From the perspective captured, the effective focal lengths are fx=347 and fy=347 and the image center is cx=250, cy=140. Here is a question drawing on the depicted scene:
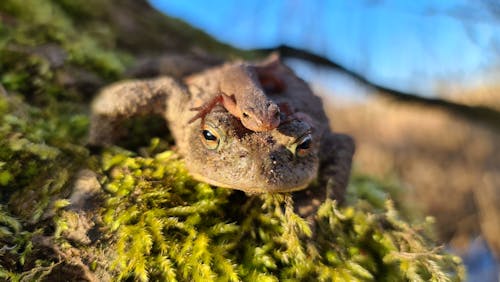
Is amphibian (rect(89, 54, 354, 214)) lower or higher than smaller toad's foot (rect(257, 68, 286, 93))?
lower

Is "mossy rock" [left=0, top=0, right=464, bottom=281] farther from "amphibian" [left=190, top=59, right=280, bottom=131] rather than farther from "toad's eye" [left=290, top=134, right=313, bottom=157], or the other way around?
"amphibian" [left=190, top=59, right=280, bottom=131]

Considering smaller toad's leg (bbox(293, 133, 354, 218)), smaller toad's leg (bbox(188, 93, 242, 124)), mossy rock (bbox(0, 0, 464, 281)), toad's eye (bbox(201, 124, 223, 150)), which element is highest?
smaller toad's leg (bbox(188, 93, 242, 124))

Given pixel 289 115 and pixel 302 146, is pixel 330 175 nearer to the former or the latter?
pixel 302 146

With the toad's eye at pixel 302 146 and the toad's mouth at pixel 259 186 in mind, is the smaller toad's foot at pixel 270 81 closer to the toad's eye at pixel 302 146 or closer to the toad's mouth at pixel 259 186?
the toad's eye at pixel 302 146

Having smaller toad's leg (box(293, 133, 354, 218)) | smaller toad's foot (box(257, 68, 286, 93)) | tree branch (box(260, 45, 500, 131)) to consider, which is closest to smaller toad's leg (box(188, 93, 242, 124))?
smaller toad's foot (box(257, 68, 286, 93))

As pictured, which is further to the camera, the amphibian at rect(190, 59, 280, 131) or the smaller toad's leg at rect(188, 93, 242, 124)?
the smaller toad's leg at rect(188, 93, 242, 124)

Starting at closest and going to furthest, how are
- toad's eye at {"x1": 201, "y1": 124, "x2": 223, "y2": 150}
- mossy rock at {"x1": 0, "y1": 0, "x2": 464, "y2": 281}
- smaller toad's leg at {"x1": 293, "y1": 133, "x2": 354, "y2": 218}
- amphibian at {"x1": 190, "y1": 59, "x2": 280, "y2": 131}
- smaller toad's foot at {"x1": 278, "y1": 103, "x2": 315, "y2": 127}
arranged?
mossy rock at {"x1": 0, "y1": 0, "x2": 464, "y2": 281} → amphibian at {"x1": 190, "y1": 59, "x2": 280, "y2": 131} → toad's eye at {"x1": 201, "y1": 124, "x2": 223, "y2": 150} → smaller toad's foot at {"x1": 278, "y1": 103, "x2": 315, "y2": 127} → smaller toad's leg at {"x1": 293, "y1": 133, "x2": 354, "y2": 218}

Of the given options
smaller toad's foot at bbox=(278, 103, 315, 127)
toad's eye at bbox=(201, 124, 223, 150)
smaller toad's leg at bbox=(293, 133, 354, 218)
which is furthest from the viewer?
smaller toad's leg at bbox=(293, 133, 354, 218)
